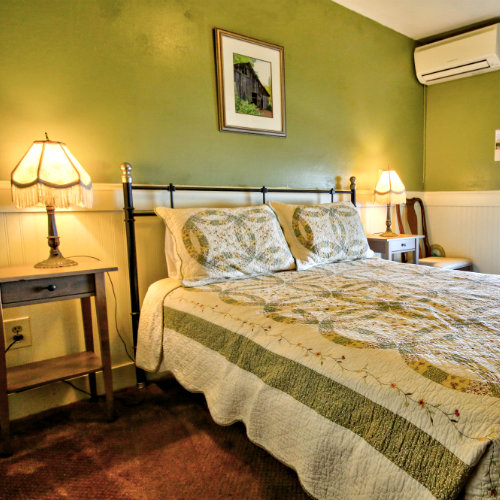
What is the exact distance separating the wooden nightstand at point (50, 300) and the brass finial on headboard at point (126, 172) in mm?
436

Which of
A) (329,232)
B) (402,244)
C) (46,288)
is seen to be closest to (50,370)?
(46,288)

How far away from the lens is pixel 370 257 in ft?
7.99

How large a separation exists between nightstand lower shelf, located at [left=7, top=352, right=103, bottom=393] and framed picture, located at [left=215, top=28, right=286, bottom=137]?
4.92ft

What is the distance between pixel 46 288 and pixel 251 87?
172 cm

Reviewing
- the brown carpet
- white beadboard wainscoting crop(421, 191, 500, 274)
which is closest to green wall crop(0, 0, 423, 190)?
white beadboard wainscoting crop(421, 191, 500, 274)

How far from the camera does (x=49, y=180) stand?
1.51 metres

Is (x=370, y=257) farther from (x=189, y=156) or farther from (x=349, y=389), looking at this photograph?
(x=349, y=389)

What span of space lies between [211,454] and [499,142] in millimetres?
3431

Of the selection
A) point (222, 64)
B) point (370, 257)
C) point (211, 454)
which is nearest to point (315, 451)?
point (211, 454)

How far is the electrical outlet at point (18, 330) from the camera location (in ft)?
5.68

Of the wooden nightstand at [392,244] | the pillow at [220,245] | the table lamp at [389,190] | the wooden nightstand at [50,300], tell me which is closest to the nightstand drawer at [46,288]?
the wooden nightstand at [50,300]

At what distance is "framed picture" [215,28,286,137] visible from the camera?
2322 mm

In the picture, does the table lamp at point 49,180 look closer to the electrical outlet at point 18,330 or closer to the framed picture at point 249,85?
the electrical outlet at point 18,330

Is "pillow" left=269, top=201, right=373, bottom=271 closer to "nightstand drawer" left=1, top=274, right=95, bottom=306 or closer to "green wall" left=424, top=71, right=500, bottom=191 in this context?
"nightstand drawer" left=1, top=274, right=95, bottom=306
